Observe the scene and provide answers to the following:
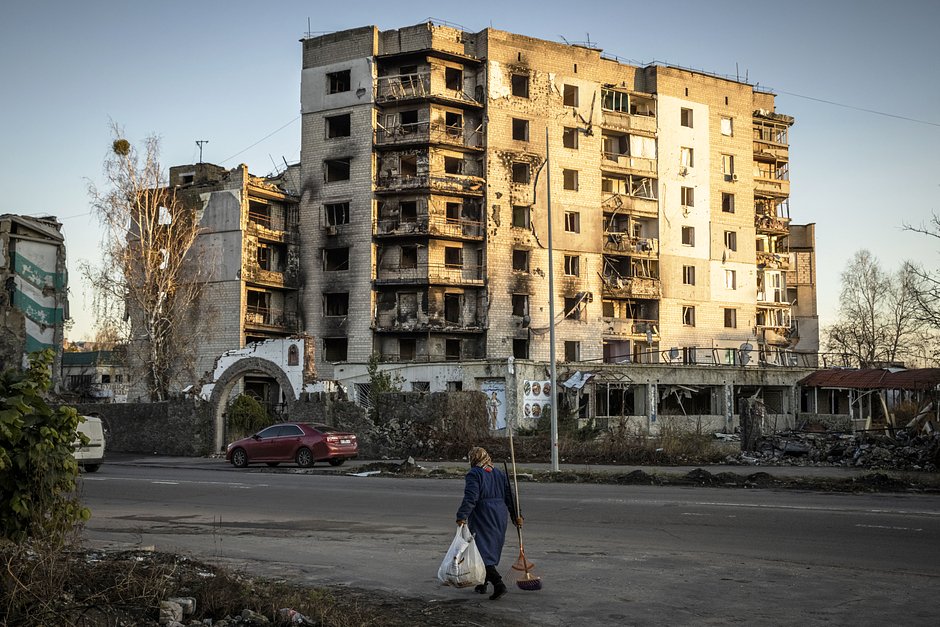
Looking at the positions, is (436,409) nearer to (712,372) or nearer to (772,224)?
(712,372)

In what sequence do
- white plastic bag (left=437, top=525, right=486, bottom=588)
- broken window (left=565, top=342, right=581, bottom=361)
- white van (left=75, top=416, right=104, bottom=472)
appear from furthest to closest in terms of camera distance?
broken window (left=565, top=342, right=581, bottom=361) < white van (left=75, top=416, right=104, bottom=472) < white plastic bag (left=437, top=525, right=486, bottom=588)

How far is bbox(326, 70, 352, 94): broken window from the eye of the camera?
60.4 metres

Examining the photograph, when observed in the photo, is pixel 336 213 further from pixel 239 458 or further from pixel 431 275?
pixel 239 458

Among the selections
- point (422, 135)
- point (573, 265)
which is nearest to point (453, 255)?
point (422, 135)

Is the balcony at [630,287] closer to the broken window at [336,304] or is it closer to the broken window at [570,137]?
the broken window at [570,137]

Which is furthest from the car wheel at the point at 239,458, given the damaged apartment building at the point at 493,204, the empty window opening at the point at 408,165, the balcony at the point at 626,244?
the balcony at the point at 626,244

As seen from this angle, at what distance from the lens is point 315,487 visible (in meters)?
22.0

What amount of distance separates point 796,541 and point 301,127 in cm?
5313

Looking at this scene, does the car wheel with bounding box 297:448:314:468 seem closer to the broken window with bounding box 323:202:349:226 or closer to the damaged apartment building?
the damaged apartment building

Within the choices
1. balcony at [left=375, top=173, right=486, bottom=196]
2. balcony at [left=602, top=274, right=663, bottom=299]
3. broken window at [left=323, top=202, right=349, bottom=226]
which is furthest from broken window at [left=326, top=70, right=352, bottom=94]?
balcony at [left=602, top=274, right=663, bottom=299]

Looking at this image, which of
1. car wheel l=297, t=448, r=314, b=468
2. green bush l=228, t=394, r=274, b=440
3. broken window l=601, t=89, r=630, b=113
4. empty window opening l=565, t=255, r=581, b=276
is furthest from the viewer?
broken window l=601, t=89, r=630, b=113

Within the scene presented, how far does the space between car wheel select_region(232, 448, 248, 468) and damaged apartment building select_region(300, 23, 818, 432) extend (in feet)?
76.5

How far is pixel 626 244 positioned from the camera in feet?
208

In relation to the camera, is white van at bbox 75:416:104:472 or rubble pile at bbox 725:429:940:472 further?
rubble pile at bbox 725:429:940:472
